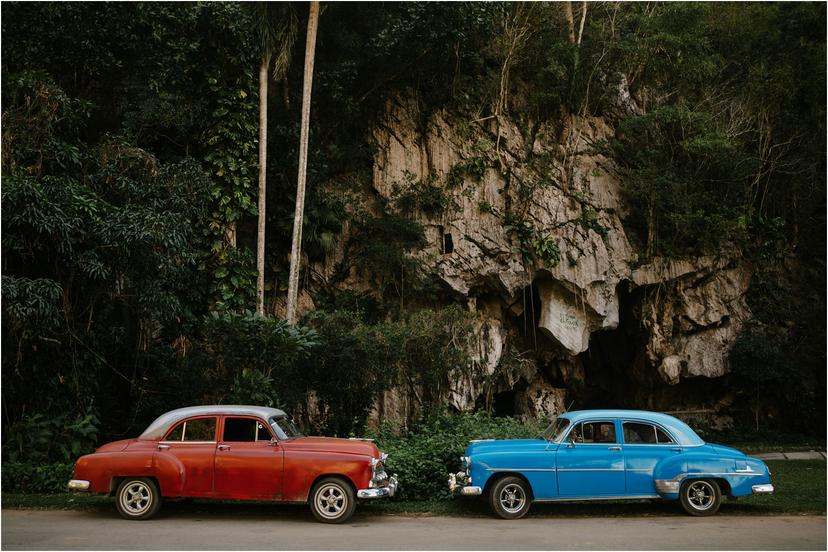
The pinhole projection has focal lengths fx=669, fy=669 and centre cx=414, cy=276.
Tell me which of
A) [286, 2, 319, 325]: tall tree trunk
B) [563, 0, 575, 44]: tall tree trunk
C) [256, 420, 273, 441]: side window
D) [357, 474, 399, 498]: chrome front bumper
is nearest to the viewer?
[357, 474, 399, 498]: chrome front bumper

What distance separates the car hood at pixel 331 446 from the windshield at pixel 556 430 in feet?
8.41

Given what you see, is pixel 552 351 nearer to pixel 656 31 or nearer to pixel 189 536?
pixel 656 31

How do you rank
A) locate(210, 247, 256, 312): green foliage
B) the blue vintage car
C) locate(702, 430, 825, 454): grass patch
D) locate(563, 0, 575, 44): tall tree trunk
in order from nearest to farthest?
the blue vintage car < locate(210, 247, 256, 312): green foliage < locate(702, 430, 825, 454): grass patch < locate(563, 0, 575, 44): tall tree trunk

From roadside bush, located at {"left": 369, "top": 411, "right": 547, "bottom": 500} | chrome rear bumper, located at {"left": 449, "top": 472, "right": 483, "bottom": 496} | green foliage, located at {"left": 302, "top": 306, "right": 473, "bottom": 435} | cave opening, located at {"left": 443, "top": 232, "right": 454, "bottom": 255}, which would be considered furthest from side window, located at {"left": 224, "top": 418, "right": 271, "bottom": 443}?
cave opening, located at {"left": 443, "top": 232, "right": 454, "bottom": 255}

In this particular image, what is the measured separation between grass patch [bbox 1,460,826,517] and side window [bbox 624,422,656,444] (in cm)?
112

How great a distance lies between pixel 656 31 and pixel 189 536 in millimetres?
21172

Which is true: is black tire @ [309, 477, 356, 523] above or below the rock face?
below

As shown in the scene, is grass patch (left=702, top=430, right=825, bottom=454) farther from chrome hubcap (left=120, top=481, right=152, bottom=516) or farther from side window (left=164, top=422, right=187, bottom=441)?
chrome hubcap (left=120, top=481, right=152, bottom=516)

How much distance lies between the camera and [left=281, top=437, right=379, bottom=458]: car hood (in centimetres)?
909

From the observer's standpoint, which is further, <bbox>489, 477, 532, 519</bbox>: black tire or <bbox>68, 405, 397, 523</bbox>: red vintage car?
<bbox>489, 477, 532, 519</bbox>: black tire

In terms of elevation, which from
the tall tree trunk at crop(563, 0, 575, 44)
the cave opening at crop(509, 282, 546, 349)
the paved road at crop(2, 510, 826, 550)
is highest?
the tall tree trunk at crop(563, 0, 575, 44)

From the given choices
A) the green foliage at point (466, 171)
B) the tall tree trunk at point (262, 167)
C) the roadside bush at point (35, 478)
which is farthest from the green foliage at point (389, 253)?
the roadside bush at point (35, 478)

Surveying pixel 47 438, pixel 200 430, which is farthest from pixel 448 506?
pixel 47 438

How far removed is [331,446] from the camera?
919 cm
